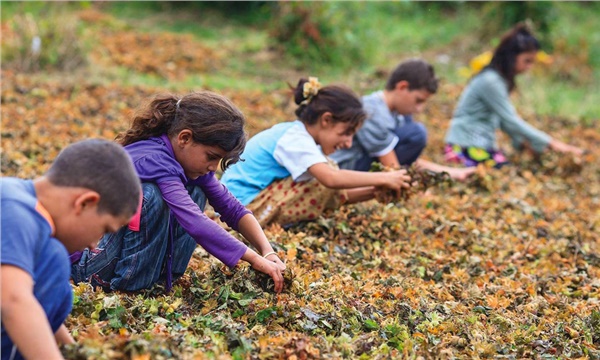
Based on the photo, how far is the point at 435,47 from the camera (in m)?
14.3

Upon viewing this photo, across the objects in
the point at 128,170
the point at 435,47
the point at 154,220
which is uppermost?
the point at 128,170

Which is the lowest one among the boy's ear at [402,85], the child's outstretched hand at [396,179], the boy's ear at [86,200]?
the child's outstretched hand at [396,179]

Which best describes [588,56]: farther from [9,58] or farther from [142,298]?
[142,298]

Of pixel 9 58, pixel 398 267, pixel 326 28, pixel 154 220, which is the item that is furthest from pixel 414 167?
pixel 326 28

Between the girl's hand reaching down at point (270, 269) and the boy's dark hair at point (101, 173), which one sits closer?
the boy's dark hair at point (101, 173)

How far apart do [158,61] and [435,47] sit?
6.38 m

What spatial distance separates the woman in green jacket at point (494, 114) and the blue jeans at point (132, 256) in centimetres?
471

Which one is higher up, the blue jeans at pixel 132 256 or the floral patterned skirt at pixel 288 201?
the blue jeans at pixel 132 256

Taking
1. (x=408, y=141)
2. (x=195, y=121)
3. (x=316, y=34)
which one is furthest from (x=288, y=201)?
(x=316, y=34)

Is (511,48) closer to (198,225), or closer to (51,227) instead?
(198,225)

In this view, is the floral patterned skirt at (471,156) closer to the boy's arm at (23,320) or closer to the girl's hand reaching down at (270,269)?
the girl's hand reaching down at (270,269)

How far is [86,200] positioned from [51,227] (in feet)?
0.44

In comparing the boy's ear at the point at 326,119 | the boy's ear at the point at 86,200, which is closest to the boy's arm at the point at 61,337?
the boy's ear at the point at 86,200

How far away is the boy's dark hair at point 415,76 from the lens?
563cm
